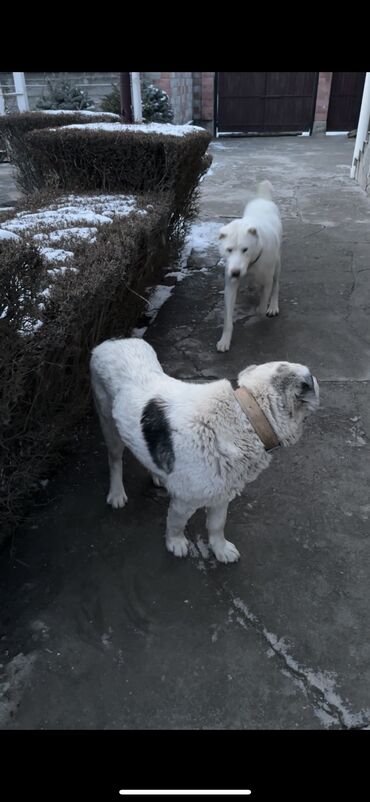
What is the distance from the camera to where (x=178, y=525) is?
9.18ft

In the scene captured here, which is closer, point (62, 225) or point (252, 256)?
point (62, 225)

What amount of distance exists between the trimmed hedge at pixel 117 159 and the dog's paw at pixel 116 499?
3915mm

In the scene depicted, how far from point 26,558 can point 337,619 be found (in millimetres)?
1748

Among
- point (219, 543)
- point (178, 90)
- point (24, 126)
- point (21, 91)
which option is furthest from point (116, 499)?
point (178, 90)

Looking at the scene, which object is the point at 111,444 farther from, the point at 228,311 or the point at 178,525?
the point at 228,311

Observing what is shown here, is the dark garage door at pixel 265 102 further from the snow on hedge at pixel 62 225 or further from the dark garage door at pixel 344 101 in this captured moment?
the snow on hedge at pixel 62 225

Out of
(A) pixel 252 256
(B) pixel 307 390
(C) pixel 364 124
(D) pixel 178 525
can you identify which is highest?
(B) pixel 307 390

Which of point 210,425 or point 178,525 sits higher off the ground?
point 210,425

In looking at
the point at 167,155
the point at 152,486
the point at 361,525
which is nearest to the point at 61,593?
the point at 152,486

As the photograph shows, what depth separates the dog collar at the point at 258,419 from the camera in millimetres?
2432

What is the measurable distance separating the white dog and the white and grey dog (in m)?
2.40

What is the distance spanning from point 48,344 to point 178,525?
4.03 ft

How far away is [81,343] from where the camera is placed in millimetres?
3352
